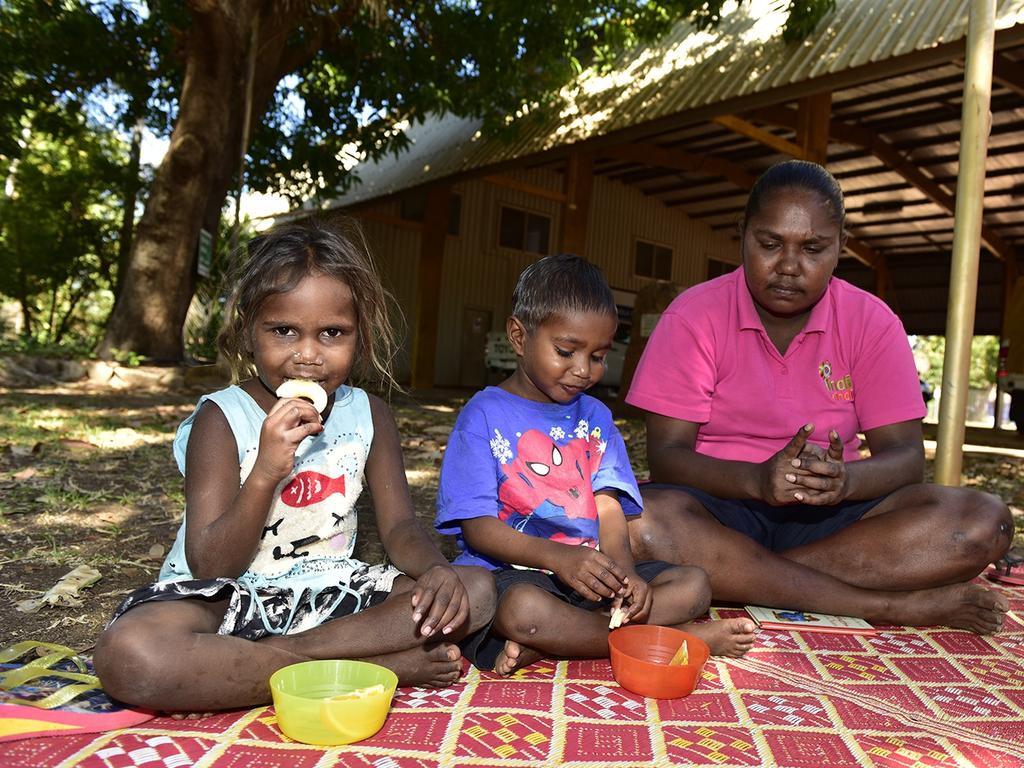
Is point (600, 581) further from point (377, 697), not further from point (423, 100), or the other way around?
point (423, 100)

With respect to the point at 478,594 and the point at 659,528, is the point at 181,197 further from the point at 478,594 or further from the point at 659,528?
the point at 478,594

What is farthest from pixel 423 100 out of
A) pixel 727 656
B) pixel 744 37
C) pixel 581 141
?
pixel 727 656

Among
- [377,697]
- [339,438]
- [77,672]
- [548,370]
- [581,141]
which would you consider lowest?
[77,672]

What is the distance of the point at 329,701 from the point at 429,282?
12.6 meters

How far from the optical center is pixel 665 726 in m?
1.69

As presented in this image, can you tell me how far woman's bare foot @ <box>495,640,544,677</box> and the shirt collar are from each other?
4.36ft

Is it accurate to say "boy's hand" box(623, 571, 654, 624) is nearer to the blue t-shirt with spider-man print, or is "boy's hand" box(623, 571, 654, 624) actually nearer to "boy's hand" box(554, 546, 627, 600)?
"boy's hand" box(554, 546, 627, 600)

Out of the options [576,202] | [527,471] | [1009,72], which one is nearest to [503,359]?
[576,202]

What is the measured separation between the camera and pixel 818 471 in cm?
214

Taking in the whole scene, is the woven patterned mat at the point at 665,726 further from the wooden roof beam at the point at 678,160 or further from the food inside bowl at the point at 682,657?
the wooden roof beam at the point at 678,160

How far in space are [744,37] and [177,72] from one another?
767 centimetres

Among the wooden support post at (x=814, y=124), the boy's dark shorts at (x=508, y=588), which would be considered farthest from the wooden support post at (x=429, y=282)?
the boy's dark shorts at (x=508, y=588)

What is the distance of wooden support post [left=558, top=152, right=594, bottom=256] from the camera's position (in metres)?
10.7

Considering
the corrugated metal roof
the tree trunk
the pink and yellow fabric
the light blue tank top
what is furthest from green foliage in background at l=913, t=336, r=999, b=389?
the pink and yellow fabric
